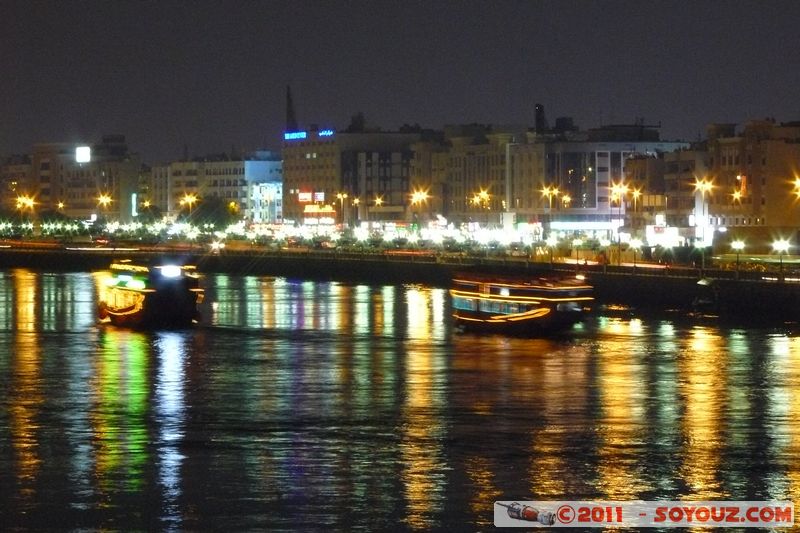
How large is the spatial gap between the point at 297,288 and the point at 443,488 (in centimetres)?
9097

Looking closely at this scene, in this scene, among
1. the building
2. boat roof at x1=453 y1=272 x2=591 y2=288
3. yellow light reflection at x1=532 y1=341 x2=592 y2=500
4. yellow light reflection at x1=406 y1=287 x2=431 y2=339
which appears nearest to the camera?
yellow light reflection at x1=532 y1=341 x2=592 y2=500

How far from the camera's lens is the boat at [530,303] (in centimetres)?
7050

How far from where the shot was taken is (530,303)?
70938mm

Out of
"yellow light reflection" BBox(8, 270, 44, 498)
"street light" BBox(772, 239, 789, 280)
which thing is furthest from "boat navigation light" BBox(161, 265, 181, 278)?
"street light" BBox(772, 239, 789, 280)

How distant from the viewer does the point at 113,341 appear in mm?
71062

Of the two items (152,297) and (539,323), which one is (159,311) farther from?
(539,323)

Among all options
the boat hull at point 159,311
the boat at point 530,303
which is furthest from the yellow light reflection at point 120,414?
the boat at point 530,303

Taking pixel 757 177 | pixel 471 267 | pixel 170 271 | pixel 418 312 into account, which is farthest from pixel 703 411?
pixel 757 177

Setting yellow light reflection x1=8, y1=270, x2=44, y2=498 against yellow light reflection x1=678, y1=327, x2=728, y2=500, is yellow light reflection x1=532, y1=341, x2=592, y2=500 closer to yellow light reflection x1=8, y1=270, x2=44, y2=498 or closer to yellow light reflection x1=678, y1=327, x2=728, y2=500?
yellow light reflection x1=678, y1=327, x2=728, y2=500

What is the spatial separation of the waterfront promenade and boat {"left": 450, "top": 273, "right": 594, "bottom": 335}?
1.71 meters

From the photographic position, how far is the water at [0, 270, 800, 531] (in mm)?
32312

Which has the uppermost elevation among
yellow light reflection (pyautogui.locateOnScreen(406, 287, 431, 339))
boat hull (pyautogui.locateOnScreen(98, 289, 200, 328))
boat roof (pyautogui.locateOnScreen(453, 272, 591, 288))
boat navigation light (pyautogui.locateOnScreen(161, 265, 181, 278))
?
boat navigation light (pyautogui.locateOnScreen(161, 265, 181, 278))

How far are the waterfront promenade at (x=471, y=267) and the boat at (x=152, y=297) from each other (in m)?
14.0

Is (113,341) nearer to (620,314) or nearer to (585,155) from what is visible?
(620,314)
